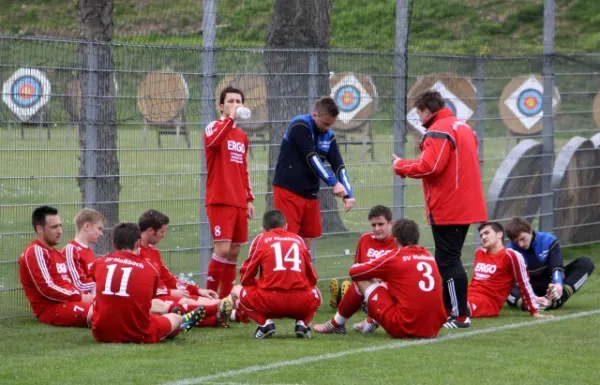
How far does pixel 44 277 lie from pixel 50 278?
63 millimetres

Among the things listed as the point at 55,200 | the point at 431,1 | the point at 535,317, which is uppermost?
the point at 431,1

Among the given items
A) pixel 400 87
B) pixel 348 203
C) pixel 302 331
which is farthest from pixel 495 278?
pixel 400 87

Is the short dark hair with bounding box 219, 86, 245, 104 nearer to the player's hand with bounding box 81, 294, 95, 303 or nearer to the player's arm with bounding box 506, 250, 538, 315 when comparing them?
the player's hand with bounding box 81, 294, 95, 303

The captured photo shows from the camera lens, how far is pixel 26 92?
10.3 meters

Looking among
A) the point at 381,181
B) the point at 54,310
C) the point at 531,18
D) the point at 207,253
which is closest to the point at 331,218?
the point at 381,181

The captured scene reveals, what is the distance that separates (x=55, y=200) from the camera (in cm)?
1073

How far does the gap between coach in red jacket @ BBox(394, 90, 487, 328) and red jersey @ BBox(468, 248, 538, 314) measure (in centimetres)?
99

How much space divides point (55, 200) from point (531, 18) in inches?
402

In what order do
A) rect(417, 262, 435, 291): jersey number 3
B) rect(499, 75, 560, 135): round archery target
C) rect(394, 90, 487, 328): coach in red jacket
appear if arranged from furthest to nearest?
rect(499, 75, 560, 135): round archery target, rect(394, 90, 487, 328): coach in red jacket, rect(417, 262, 435, 291): jersey number 3

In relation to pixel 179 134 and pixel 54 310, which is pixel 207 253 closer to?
pixel 179 134

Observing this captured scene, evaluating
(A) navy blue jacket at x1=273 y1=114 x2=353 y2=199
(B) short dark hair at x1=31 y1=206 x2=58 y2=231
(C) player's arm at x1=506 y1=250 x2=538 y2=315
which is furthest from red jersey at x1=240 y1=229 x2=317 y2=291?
(C) player's arm at x1=506 y1=250 x2=538 y2=315

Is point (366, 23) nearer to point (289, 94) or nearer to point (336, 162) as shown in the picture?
point (289, 94)

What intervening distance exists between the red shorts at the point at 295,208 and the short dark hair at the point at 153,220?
3.87 ft

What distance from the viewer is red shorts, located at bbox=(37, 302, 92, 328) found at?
32.4ft
